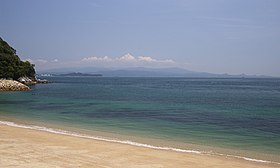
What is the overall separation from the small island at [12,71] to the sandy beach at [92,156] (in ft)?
226

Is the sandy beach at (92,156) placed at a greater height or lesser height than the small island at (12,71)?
lesser

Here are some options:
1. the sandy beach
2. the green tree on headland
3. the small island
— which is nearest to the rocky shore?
the small island

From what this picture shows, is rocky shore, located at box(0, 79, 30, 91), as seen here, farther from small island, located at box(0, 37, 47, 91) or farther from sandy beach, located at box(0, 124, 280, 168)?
sandy beach, located at box(0, 124, 280, 168)

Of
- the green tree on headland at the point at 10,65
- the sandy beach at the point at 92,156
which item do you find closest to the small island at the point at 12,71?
the green tree on headland at the point at 10,65

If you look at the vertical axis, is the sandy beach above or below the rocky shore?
below

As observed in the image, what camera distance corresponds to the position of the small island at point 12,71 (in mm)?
80750

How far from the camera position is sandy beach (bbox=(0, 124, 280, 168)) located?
11617mm

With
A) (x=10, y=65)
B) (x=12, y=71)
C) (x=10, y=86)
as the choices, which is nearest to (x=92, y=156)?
(x=10, y=86)

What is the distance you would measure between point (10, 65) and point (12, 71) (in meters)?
2.17

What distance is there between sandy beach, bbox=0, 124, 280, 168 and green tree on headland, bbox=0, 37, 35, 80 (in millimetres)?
79502

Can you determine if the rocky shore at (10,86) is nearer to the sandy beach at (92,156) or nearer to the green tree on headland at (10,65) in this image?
the green tree on headland at (10,65)

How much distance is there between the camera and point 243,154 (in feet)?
50.5

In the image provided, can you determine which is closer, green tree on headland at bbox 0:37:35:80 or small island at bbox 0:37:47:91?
small island at bbox 0:37:47:91

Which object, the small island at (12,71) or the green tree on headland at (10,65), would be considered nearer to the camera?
the small island at (12,71)
